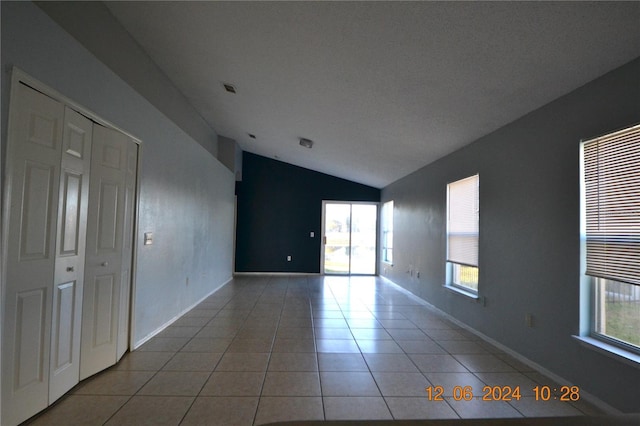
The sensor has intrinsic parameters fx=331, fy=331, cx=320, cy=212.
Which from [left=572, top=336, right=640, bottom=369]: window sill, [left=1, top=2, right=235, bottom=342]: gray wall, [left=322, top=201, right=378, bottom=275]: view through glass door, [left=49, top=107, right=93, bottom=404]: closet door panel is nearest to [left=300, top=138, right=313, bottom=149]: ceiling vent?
[left=1, top=2, right=235, bottom=342]: gray wall

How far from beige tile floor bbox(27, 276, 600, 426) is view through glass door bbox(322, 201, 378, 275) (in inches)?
164

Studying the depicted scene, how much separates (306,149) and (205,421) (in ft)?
17.4

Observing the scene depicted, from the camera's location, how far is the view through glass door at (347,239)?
29.2 feet

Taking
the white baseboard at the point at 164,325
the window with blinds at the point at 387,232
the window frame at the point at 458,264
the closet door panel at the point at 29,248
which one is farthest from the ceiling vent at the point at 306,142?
the closet door panel at the point at 29,248

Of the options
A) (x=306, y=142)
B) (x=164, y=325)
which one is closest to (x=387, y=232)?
(x=306, y=142)

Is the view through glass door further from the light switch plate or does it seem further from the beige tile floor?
the light switch plate

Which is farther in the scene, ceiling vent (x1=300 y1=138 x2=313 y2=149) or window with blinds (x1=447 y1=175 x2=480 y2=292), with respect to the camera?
ceiling vent (x1=300 y1=138 x2=313 y2=149)

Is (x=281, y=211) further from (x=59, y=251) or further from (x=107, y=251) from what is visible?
(x=59, y=251)

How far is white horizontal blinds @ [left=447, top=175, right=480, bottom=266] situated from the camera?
4.07 metres

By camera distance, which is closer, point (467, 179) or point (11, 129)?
point (11, 129)

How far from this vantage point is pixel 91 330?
2635 mm

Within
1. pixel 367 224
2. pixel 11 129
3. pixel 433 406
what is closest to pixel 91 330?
pixel 11 129

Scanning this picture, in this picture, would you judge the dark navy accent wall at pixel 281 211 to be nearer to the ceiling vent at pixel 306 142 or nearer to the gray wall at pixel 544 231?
the ceiling vent at pixel 306 142

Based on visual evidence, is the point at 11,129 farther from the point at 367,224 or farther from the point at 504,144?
the point at 367,224
